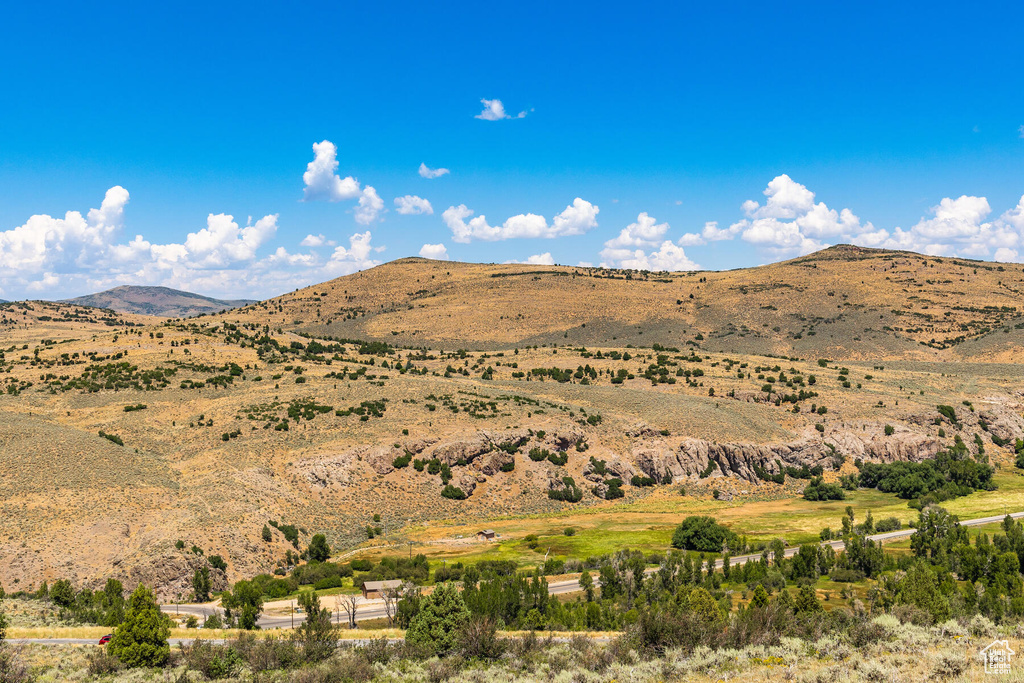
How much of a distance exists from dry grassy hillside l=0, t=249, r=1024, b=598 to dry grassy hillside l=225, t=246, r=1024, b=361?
5.81 metres

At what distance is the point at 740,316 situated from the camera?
173375 mm

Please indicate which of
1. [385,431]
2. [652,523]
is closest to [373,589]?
[652,523]

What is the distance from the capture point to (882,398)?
296 feet

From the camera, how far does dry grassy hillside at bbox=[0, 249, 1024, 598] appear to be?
47.2 meters

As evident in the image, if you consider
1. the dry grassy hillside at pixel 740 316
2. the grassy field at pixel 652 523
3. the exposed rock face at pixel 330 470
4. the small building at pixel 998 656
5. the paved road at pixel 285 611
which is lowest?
the grassy field at pixel 652 523

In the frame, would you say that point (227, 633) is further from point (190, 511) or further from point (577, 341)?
point (577, 341)

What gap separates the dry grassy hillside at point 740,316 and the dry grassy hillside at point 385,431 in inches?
229

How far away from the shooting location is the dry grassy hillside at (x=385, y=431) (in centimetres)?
4725

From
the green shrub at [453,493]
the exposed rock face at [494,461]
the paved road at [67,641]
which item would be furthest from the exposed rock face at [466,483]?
the paved road at [67,641]

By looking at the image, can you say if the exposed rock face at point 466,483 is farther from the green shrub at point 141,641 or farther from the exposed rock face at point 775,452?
the green shrub at point 141,641

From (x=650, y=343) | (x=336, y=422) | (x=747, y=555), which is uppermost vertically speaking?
(x=650, y=343)

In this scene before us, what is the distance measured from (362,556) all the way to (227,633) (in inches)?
815

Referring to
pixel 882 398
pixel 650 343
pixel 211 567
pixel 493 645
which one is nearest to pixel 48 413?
pixel 211 567

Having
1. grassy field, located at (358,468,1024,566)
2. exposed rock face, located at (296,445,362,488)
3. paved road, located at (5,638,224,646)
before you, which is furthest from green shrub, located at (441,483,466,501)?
paved road, located at (5,638,224,646)
